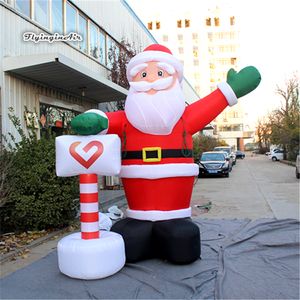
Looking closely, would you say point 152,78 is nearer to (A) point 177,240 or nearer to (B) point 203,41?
(A) point 177,240

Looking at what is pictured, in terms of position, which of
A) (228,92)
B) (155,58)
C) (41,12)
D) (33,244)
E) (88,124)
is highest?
(41,12)

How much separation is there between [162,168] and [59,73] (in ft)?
15.7

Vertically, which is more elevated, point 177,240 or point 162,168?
point 162,168

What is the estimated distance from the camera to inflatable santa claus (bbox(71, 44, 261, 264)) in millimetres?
4410

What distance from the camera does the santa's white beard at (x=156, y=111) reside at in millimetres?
4395

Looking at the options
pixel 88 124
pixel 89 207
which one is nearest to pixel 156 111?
pixel 88 124

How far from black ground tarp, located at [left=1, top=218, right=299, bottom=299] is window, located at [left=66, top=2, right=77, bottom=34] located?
7451 millimetres

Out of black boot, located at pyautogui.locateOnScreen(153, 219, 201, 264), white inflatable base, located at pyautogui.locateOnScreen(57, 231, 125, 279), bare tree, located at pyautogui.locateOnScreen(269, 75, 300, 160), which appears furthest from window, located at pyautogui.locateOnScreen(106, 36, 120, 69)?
bare tree, located at pyautogui.locateOnScreen(269, 75, 300, 160)

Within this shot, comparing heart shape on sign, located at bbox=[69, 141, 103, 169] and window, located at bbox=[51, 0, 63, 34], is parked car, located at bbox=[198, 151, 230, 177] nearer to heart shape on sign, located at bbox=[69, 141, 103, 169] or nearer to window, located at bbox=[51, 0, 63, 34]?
window, located at bbox=[51, 0, 63, 34]

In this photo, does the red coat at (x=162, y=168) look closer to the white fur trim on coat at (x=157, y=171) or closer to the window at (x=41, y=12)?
the white fur trim on coat at (x=157, y=171)

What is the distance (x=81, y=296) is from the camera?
3.60 meters

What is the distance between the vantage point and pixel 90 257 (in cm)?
384

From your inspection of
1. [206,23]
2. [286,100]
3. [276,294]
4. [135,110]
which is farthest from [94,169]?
[206,23]

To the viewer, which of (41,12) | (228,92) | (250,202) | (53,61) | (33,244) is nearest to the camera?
(228,92)
